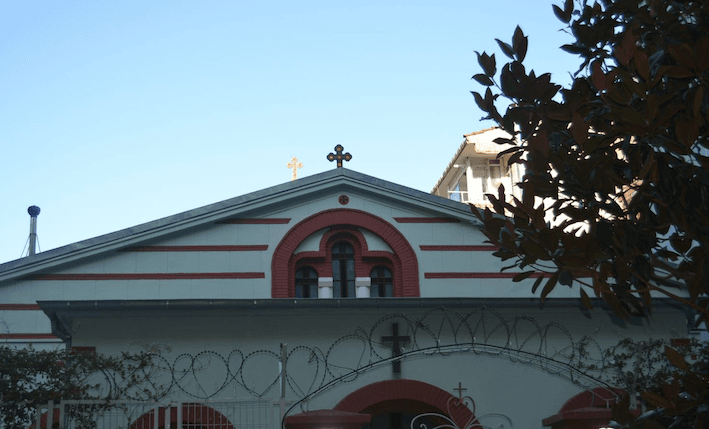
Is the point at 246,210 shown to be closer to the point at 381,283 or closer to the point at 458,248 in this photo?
the point at 381,283

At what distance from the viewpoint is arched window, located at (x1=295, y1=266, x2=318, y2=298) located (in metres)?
15.8

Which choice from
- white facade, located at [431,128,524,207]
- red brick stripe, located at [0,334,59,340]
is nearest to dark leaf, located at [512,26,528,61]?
red brick stripe, located at [0,334,59,340]

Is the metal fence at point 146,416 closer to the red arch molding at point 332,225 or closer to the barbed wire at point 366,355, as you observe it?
the barbed wire at point 366,355

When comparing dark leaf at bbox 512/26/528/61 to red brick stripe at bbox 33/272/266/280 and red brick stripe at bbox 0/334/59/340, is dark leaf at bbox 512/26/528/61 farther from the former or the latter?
red brick stripe at bbox 0/334/59/340

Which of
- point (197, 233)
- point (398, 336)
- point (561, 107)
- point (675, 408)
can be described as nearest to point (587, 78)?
point (561, 107)

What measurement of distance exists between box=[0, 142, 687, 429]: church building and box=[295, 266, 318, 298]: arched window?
0.03 m

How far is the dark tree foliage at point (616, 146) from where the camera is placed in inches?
180

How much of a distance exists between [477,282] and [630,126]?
11.2m

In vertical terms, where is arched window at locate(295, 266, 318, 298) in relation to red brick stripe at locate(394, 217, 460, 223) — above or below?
below

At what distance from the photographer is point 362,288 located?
1572cm

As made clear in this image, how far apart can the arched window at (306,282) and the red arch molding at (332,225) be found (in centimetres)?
19

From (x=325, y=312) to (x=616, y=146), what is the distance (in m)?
9.89

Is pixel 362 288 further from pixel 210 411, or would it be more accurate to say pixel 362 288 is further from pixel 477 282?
pixel 210 411

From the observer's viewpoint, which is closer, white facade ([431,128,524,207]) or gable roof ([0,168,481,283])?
gable roof ([0,168,481,283])
